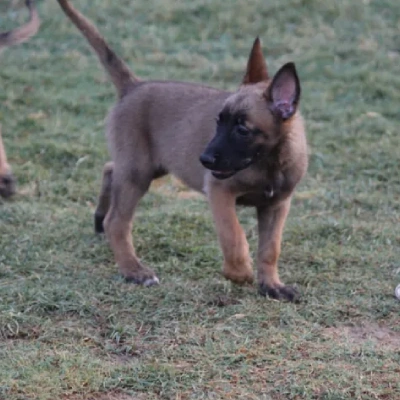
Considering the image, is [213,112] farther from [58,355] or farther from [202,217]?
[58,355]

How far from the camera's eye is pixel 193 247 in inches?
254

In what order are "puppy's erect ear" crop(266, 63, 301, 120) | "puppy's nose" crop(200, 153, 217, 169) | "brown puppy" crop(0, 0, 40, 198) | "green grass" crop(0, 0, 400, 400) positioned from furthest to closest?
"brown puppy" crop(0, 0, 40, 198) < "puppy's erect ear" crop(266, 63, 301, 120) < "puppy's nose" crop(200, 153, 217, 169) < "green grass" crop(0, 0, 400, 400)

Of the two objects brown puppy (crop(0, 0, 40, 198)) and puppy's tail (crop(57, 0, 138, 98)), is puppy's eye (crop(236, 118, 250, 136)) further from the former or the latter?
brown puppy (crop(0, 0, 40, 198))

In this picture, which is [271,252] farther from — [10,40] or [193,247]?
[10,40]

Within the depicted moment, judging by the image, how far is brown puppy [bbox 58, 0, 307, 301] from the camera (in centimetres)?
543

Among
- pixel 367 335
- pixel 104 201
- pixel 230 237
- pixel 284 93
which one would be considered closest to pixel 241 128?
pixel 284 93

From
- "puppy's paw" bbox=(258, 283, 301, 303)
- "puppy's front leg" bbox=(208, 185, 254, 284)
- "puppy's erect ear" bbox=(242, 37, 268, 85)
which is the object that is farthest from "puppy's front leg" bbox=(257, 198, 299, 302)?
"puppy's erect ear" bbox=(242, 37, 268, 85)

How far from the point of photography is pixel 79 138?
29.7 ft

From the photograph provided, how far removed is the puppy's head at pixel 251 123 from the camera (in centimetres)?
531

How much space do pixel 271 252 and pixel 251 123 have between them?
0.81 metres

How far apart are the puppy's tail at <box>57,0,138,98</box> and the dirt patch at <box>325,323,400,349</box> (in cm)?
237

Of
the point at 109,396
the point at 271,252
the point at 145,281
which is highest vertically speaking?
the point at 109,396

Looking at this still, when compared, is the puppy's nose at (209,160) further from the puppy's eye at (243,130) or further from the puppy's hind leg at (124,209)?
the puppy's hind leg at (124,209)

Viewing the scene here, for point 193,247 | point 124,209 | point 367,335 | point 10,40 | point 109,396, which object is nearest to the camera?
point 109,396
